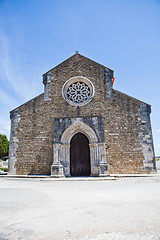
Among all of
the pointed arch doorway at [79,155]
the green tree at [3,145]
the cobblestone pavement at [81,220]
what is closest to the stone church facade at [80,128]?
the pointed arch doorway at [79,155]

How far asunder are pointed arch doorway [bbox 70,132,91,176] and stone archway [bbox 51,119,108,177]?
3.11 feet

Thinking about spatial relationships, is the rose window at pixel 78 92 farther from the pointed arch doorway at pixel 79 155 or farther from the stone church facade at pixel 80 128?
the pointed arch doorway at pixel 79 155

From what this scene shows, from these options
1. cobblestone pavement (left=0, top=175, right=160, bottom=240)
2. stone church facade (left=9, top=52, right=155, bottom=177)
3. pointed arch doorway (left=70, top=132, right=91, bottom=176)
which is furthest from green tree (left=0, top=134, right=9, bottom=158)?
cobblestone pavement (left=0, top=175, right=160, bottom=240)

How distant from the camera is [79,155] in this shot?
41.4ft

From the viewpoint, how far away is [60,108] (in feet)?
41.1

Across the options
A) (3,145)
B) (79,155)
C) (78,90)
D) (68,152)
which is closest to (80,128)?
(68,152)

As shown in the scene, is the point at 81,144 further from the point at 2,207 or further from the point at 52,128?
the point at 2,207

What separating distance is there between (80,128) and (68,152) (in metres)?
1.86

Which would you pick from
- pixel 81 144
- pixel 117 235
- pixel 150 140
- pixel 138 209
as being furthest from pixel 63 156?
pixel 117 235

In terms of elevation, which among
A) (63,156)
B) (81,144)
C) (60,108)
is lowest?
(63,156)

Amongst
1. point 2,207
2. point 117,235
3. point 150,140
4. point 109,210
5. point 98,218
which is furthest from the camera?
point 150,140

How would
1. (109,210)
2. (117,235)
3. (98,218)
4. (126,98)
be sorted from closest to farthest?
(117,235)
(98,218)
(109,210)
(126,98)

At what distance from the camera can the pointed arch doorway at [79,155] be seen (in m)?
12.4

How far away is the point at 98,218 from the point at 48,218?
2.96ft
